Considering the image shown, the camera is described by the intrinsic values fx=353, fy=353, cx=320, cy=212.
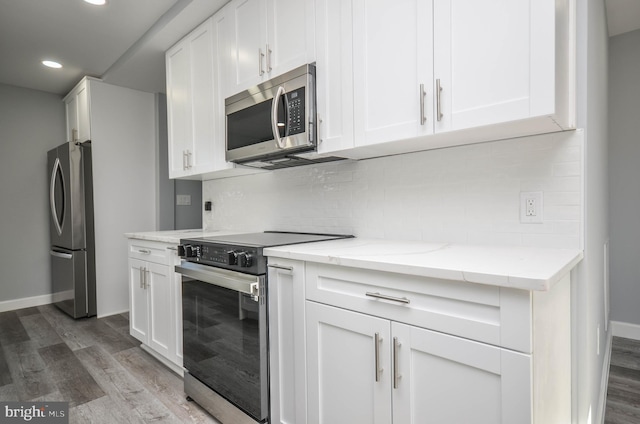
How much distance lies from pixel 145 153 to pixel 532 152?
12.6 ft

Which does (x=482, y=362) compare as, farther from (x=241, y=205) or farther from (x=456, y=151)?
(x=241, y=205)

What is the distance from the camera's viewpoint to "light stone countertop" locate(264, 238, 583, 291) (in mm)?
907

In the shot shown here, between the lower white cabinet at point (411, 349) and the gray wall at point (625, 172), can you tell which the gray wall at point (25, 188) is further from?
the gray wall at point (625, 172)

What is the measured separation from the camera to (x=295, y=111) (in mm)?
1831

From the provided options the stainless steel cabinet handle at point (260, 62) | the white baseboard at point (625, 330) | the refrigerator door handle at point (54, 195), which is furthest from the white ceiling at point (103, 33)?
the white baseboard at point (625, 330)

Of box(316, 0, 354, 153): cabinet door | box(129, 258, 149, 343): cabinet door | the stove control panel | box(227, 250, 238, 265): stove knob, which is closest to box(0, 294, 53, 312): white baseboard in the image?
box(129, 258, 149, 343): cabinet door

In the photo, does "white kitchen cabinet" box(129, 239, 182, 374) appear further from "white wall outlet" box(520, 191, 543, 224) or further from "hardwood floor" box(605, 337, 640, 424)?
"hardwood floor" box(605, 337, 640, 424)

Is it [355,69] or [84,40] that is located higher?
[84,40]

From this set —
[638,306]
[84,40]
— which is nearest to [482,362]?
[638,306]

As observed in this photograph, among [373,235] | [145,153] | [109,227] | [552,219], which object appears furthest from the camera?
[145,153]

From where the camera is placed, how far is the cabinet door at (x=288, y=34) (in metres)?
1.83

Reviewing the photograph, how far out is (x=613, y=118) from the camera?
2857 mm

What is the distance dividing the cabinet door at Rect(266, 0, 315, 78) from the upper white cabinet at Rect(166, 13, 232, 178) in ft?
1.70

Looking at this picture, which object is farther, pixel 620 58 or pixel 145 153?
pixel 145 153
